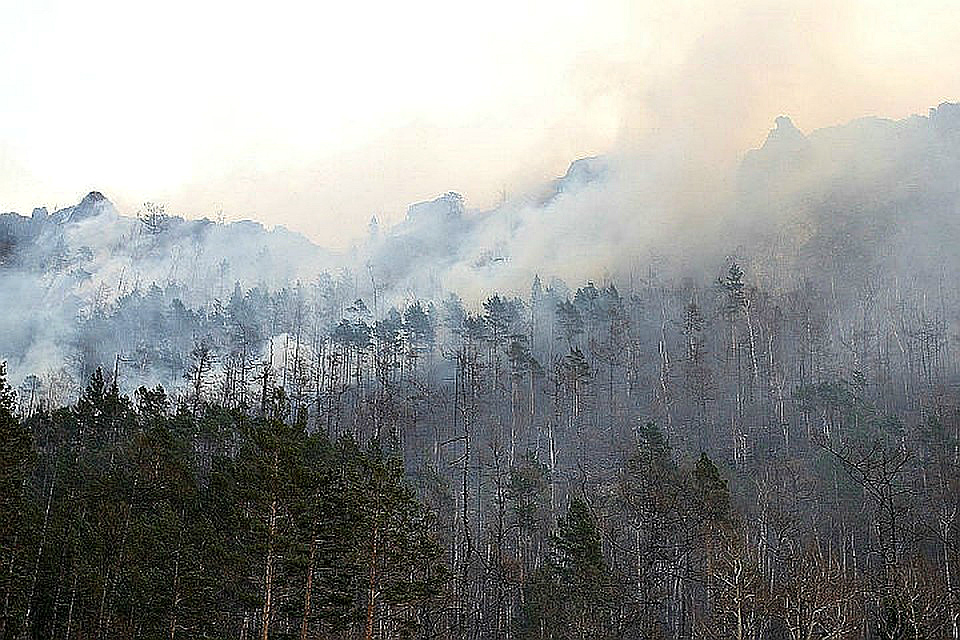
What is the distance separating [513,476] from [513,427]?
28276mm

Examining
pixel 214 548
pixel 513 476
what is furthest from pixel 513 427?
pixel 214 548

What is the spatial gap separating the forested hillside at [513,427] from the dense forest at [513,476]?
0.33m

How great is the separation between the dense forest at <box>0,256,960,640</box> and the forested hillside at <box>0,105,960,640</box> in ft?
1.08

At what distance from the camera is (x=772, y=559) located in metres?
64.6

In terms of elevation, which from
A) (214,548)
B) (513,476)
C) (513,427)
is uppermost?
(513,427)

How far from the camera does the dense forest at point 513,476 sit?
33906 millimetres

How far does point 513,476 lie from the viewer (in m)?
67.4

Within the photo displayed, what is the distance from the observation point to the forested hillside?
34.9 metres

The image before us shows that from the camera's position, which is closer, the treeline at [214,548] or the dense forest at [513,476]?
the treeline at [214,548]

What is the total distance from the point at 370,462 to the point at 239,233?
562 ft

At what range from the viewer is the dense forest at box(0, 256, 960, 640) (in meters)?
33.9

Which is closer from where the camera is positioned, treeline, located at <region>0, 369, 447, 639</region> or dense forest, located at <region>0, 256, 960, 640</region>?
treeline, located at <region>0, 369, 447, 639</region>

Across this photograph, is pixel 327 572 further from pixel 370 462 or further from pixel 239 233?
pixel 239 233

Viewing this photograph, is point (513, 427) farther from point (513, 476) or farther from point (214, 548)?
point (214, 548)
